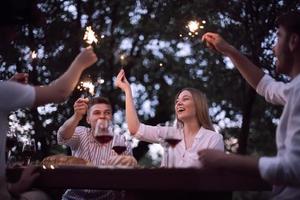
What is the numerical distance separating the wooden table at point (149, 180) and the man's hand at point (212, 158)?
0.85 ft

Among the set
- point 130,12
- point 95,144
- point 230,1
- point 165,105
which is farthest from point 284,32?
point 165,105

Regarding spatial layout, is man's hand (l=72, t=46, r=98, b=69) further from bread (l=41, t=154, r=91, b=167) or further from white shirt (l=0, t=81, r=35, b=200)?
bread (l=41, t=154, r=91, b=167)

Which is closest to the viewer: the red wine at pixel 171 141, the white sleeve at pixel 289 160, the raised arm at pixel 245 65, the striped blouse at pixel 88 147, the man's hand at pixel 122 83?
the white sleeve at pixel 289 160

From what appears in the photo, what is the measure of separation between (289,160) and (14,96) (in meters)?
1.36

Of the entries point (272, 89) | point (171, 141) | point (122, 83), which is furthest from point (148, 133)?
point (272, 89)

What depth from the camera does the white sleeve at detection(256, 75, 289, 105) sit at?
3062mm

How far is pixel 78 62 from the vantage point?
120 inches

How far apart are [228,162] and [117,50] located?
34.3 feet

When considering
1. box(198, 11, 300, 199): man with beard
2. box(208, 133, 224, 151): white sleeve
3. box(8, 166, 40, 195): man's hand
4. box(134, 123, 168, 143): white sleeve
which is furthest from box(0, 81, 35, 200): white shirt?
box(134, 123, 168, 143): white sleeve

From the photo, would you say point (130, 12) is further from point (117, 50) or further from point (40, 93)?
point (40, 93)

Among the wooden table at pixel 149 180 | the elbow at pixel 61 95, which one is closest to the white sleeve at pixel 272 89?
the wooden table at pixel 149 180

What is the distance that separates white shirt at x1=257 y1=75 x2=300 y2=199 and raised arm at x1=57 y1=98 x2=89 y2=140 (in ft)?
8.22

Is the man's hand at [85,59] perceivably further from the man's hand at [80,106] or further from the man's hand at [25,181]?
the man's hand at [80,106]

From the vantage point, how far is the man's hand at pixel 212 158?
2535 millimetres
